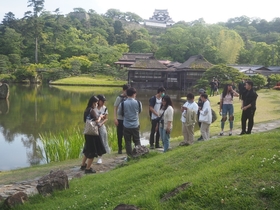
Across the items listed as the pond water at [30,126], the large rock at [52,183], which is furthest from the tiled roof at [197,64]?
the large rock at [52,183]

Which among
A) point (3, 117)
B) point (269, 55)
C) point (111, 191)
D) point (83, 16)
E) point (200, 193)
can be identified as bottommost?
point (3, 117)

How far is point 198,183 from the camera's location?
11.0ft

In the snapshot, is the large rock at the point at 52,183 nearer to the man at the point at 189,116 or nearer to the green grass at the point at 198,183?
the green grass at the point at 198,183

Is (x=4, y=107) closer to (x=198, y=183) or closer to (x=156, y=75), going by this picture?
(x=198, y=183)

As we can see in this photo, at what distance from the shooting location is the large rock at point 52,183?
4.36 meters

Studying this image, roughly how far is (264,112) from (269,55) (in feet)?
123

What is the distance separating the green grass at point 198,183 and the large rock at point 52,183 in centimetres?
9

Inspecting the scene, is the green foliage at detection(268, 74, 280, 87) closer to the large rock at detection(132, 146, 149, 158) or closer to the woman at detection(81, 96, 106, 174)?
the large rock at detection(132, 146, 149, 158)

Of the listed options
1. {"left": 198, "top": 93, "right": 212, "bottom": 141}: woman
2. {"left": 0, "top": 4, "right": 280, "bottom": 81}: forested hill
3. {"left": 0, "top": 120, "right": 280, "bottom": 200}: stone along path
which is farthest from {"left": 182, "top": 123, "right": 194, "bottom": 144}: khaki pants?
{"left": 0, "top": 4, "right": 280, "bottom": 81}: forested hill

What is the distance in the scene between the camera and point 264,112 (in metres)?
14.5

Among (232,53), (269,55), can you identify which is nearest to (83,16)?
(232,53)

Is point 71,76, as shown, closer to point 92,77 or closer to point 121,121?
point 92,77

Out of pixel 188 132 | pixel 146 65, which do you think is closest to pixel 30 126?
pixel 188 132

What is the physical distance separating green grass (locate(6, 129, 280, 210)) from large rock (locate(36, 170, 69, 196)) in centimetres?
9
